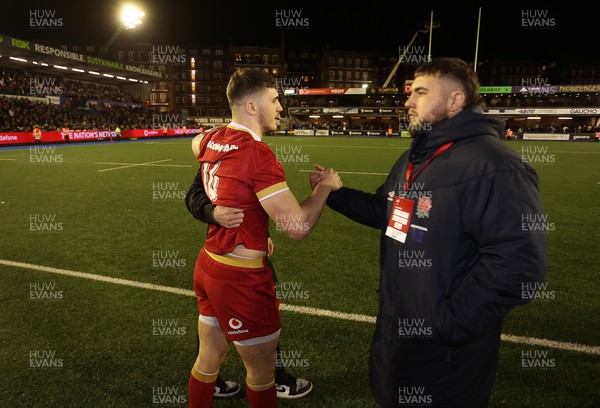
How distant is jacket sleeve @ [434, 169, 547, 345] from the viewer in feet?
5.06

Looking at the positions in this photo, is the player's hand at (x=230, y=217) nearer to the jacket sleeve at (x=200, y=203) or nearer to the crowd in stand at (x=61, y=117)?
the jacket sleeve at (x=200, y=203)

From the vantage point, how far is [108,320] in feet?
12.8

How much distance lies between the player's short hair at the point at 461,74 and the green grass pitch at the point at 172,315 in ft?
7.37

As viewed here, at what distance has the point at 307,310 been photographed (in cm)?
410

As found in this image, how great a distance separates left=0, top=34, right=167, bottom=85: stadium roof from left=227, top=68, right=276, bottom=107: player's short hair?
115ft

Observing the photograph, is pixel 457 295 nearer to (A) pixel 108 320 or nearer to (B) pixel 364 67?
(A) pixel 108 320

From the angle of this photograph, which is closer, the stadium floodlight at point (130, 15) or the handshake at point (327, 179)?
the handshake at point (327, 179)

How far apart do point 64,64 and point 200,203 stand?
4373cm

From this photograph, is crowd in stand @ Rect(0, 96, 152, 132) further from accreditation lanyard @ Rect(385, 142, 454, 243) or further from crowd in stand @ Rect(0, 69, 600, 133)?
accreditation lanyard @ Rect(385, 142, 454, 243)

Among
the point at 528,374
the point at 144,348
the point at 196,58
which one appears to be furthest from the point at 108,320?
the point at 196,58

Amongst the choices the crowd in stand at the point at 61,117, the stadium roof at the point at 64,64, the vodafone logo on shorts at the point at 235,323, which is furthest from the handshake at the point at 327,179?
the stadium roof at the point at 64,64

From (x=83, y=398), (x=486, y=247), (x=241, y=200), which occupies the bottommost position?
(x=83, y=398)

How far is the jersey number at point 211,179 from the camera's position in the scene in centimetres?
216

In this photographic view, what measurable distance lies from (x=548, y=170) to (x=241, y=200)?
16069 mm
